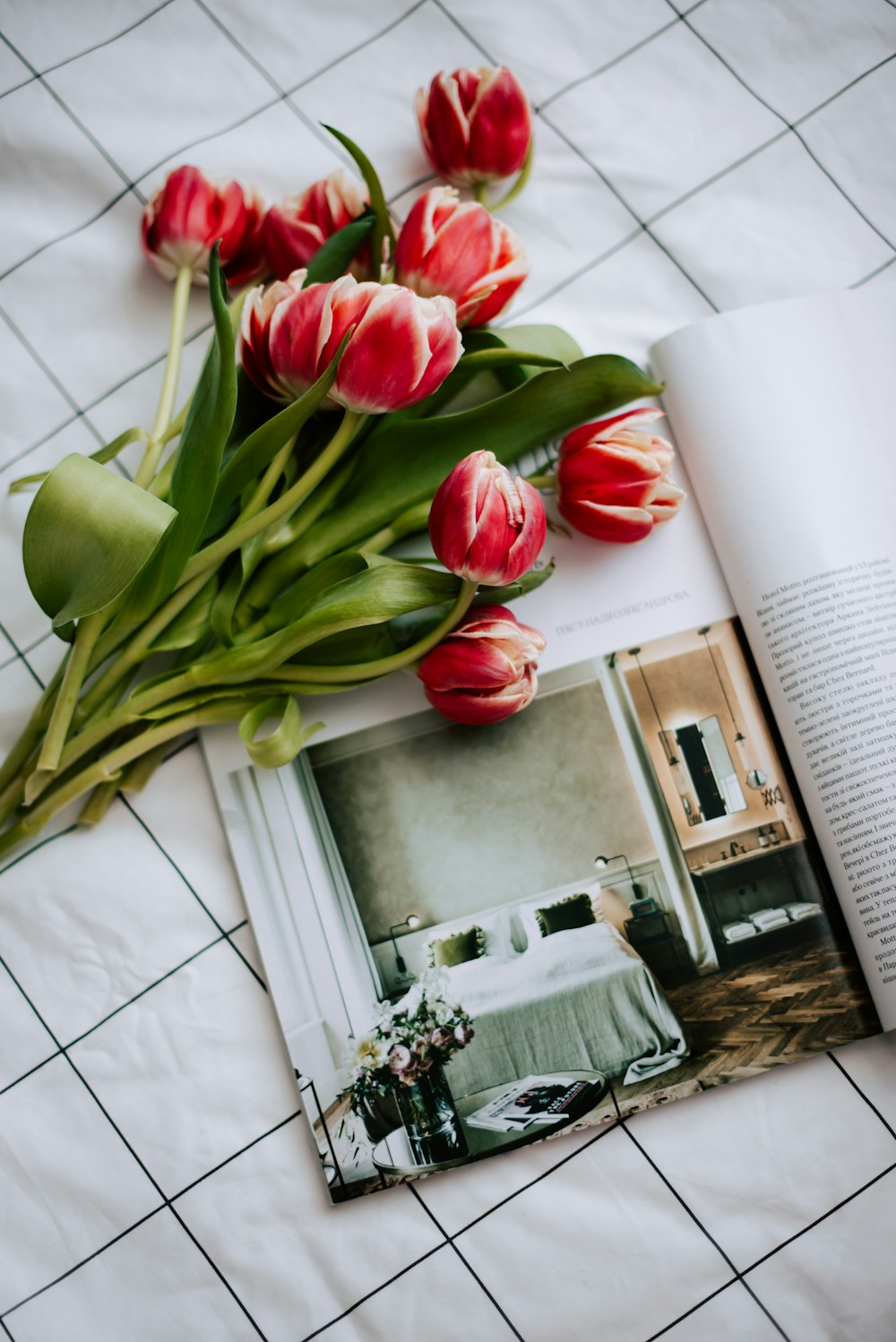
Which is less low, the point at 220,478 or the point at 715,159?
the point at 715,159

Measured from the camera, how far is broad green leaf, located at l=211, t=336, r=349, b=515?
0.40m

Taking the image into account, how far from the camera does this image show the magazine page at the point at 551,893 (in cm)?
50

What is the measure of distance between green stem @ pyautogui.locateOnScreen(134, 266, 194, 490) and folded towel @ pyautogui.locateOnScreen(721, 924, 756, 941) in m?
0.39

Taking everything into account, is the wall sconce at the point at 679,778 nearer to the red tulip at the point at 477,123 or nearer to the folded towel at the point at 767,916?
the folded towel at the point at 767,916

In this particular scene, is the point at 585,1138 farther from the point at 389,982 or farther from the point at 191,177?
the point at 191,177

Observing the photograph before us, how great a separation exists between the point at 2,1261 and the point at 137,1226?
0.24ft

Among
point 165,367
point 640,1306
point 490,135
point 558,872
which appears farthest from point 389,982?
point 490,135

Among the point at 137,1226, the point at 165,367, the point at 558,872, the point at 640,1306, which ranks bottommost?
the point at 640,1306

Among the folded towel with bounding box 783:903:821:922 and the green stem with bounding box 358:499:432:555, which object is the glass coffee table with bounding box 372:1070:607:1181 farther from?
the green stem with bounding box 358:499:432:555

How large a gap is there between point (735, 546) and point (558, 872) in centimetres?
21

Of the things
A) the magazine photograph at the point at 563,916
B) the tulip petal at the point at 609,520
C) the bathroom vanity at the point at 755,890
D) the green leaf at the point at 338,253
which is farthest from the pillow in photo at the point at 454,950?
the green leaf at the point at 338,253

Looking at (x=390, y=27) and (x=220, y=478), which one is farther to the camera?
(x=390, y=27)

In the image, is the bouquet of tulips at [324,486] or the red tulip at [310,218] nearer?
the bouquet of tulips at [324,486]

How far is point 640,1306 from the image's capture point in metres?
0.49
